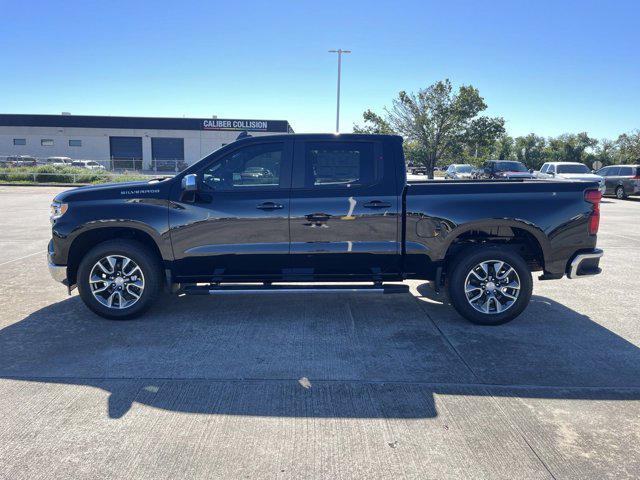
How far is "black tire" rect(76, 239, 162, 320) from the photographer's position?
17.4 feet

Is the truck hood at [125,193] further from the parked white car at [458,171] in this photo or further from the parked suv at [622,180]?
the parked white car at [458,171]

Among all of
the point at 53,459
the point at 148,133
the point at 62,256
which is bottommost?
the point at 53,459

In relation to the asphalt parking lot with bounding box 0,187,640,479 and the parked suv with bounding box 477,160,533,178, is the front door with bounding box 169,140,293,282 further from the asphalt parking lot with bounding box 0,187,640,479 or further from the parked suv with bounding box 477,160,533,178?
the parked suv with bounding box 477,160,533,178

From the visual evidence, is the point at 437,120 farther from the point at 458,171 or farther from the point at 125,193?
the point at 125,193

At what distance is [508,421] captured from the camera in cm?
344

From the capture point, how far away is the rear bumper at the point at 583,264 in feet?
17.5

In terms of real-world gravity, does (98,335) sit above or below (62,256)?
below

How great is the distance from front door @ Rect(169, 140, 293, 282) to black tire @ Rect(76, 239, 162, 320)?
28cm

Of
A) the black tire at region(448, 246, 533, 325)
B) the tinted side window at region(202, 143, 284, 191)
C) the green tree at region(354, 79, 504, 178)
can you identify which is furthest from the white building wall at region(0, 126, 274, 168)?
the black tire at region(448, 246, 533, 325)

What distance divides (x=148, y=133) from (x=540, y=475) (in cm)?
5359

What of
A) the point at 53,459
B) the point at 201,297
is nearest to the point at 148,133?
→ the point at 201,297

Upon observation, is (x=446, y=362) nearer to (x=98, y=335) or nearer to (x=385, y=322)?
(x=385, y=322)

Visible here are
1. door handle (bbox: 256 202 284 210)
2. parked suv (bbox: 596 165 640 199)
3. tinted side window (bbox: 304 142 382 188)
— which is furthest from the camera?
parked suv (bbox: 596 165 640 199)

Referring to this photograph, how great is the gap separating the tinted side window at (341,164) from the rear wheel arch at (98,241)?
1.82 metres
